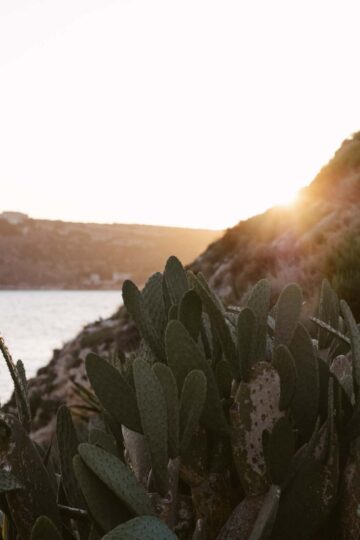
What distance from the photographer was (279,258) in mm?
12781

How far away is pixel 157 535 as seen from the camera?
1332 mm

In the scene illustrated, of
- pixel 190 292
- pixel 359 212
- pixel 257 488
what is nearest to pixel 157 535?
pixel 257 488

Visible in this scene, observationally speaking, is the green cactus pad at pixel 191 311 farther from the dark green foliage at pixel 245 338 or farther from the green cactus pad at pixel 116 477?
the green cactus pad at pixel 116 477

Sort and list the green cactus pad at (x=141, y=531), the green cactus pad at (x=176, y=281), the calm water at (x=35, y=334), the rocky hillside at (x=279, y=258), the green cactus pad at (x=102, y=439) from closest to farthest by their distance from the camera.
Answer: the green cactus pad at (x=141, y=531) → the green cactus pad at (x=102, y=439) → the green cactus pad at (x=176, y=281) → the rocky hillside at (x=279, y=258) → the calm water at (x=35, y=334)

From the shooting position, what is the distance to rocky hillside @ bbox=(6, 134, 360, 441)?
A: 9414mm

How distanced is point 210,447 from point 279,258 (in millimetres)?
11227

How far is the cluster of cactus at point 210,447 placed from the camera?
1.46 meters

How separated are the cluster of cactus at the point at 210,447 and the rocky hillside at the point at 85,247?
135m

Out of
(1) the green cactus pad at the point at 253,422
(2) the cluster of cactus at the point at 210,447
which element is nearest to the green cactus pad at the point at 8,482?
(2) the cluster of cactus at the point at 210,447

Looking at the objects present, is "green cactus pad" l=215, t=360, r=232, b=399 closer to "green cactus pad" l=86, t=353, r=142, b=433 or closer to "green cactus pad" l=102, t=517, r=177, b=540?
"green cactus pad" l=86, t=353, r=142, b=433

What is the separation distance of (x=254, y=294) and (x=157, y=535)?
704 millimetres

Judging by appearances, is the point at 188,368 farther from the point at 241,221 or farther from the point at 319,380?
the point at 241,221

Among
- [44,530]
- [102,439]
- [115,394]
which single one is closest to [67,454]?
[102,439]

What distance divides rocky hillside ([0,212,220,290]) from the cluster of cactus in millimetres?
134834
